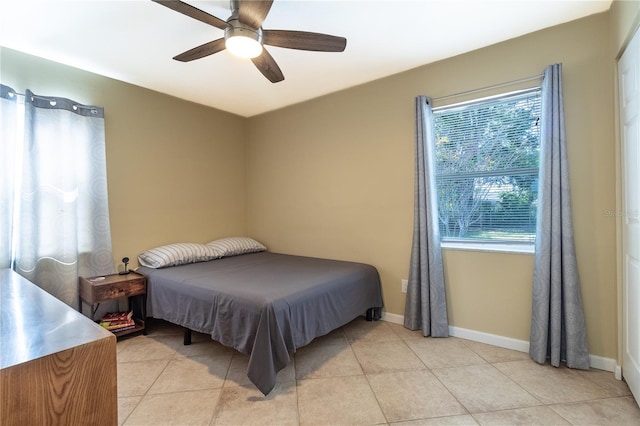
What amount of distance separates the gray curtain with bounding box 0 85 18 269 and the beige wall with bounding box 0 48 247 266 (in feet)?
0.59

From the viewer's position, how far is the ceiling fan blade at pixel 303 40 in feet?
5.79

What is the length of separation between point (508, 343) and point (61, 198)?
3.79 metres

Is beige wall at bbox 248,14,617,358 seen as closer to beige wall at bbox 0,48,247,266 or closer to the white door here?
the white door

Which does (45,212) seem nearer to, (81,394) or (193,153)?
(193,153)

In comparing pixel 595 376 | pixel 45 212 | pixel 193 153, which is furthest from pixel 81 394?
pixel 193 153

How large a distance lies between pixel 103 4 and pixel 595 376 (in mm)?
3881

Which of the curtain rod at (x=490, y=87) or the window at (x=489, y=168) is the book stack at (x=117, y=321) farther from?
the curtain rod at (x=490, y=87)

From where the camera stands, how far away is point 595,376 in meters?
1.95

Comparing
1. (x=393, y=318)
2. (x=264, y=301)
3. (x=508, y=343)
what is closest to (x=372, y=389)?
(x=264, y=301)

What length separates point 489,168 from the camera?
2.50 meters

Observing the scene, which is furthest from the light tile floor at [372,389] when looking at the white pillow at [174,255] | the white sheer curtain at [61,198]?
the white sheer curtain at [61,198]

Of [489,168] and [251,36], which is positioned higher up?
[251,36]

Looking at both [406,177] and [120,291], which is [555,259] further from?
[120,291]

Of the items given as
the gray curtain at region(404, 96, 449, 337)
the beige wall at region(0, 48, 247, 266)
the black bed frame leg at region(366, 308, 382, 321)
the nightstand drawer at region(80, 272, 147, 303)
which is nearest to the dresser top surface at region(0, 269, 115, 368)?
the nightstand drawer at region(80, 272, 147, 303)
